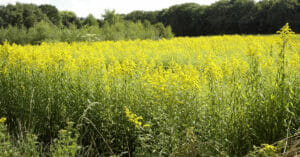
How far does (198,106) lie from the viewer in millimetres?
→ 3396

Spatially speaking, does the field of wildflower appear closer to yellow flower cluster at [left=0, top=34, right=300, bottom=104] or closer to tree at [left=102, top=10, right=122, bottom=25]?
yellow flower cluster at [left=0, top=34, right=300, bottom=104]

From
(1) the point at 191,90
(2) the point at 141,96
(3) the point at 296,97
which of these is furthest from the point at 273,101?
(2) the point at 141,96

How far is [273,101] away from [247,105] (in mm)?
296

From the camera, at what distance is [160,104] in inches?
135

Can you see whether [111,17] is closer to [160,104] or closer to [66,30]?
[66,30]

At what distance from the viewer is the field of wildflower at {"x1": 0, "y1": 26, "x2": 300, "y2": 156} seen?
2949 millimetres

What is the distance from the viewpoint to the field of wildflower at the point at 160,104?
295 cm

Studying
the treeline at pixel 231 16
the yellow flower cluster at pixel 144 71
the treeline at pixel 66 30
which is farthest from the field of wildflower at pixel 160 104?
the treeline at pixel 231 16

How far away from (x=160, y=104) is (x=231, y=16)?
35500 mm

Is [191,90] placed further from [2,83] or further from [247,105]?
[2,83]

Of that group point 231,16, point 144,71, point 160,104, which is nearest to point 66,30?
point 144,71

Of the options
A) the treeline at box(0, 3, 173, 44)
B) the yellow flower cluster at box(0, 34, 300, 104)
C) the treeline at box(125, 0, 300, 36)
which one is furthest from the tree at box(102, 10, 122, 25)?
the yellow flower cluster at box(0, 34, 300, 104)

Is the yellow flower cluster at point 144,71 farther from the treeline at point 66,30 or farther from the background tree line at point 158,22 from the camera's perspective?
the background tree line at point 158,22

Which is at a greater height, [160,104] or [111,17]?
[111,17]
